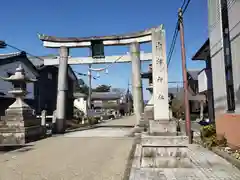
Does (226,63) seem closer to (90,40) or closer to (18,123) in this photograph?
Result: (18,123)

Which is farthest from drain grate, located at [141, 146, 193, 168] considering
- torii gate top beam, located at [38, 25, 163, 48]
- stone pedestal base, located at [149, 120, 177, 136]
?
torii gate top beam, located at [38, 25, 163, 48]

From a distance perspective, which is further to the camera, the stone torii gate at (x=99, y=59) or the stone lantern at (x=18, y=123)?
the stone torii gate at (x=99, y=59)

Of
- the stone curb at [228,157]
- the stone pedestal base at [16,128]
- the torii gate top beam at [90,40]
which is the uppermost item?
the torii gate top beam at [90,40]

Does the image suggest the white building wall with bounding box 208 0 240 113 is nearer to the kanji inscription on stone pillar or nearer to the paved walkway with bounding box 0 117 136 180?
the kanji inscription on stone pillar

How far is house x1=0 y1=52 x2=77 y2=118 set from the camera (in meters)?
25.8

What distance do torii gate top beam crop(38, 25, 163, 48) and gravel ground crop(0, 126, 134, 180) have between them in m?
10.4

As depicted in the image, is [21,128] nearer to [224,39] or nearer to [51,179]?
[51,179]

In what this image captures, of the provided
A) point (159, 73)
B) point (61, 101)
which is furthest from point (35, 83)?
point (159, 73)

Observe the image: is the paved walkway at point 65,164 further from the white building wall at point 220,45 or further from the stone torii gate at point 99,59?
the stone torii gate at point 99,59

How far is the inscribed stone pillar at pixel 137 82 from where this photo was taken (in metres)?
20.0

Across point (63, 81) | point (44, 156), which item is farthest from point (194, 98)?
point (44, 156)

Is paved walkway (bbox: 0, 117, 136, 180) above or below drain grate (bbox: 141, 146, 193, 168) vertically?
below

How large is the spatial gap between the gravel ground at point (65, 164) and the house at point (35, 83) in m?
12.5

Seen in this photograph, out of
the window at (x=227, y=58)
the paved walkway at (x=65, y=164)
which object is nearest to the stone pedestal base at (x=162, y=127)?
the paved walkway at (x=65, y=164)
